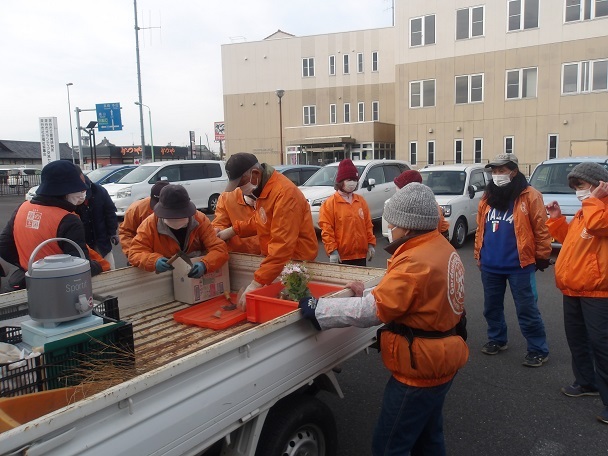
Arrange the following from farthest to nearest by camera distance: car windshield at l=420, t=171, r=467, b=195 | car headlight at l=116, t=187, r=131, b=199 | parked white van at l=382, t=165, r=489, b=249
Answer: car headlight at l=116, t=187, r=131, b=199
car windshield at l=420, t=171, r=467, b=195
parked white van at l=382, t=165, r=489, b=249

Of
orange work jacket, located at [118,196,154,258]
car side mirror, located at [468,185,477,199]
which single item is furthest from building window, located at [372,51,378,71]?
orange work jacket, located at [118,196,154,258]

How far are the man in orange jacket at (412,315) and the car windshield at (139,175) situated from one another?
14394 mm

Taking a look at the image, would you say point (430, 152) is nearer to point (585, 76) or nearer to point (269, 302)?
point (585, 76)

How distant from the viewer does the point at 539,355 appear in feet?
15.2

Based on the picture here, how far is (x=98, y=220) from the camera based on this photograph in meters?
5.75

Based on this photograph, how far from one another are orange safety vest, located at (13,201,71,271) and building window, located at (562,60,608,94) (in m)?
29.2

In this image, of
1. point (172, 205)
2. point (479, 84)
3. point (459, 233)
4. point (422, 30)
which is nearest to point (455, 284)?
point (172, 205)

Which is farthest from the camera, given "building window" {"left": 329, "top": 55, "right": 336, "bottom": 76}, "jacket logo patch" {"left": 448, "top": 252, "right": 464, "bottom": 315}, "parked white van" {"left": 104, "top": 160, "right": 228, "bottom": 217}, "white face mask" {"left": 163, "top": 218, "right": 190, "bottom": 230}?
"building window" {"left": 329, "top": 55, "right": 336, "bottom": 76}

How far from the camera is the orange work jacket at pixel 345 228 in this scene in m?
5.64

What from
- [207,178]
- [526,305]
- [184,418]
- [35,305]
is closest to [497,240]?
[526,305]

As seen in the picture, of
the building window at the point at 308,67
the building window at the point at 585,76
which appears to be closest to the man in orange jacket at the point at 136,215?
the building window at the point at 585,76

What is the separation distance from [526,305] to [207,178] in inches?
554

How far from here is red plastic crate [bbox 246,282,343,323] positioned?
3416mm

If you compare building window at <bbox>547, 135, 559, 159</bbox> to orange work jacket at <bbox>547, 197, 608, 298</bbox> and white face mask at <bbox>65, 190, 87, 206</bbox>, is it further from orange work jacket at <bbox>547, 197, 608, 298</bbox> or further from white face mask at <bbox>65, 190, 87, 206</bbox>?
white face mask at <bbox>65, 190, 87, 206</bbox>
